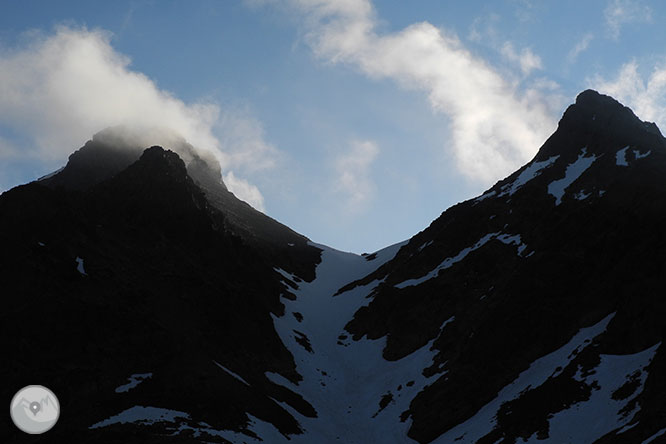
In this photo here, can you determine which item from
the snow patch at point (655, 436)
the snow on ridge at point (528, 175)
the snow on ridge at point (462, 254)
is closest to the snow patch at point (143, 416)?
the snow patch at point (655, 436)

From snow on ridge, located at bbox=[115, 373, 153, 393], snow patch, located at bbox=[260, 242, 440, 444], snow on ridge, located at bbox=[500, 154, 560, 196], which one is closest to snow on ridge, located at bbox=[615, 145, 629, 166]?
snow on ridge, located at bbox=[500, 154, 560, 196]

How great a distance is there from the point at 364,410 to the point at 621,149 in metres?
48.7

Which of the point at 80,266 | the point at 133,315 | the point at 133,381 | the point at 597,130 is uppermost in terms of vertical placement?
the point at 597,130

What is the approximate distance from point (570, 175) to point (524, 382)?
4310cm

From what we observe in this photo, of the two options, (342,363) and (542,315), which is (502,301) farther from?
(342,363)

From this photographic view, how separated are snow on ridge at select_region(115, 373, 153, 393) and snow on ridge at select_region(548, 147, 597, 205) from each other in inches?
2133

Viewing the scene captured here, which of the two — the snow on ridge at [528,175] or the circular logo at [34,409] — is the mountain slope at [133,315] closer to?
the circular logo at [34,409]

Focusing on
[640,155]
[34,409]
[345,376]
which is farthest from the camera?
[640,155]

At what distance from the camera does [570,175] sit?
280ft

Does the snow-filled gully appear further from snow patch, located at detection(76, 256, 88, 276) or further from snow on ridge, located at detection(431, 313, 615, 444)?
snow patch, located at detection(76, 256, 88, 276)

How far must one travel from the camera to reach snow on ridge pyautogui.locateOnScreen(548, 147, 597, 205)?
82338 millimetres

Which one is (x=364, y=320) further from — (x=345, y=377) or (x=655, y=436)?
(x=655, y=436)

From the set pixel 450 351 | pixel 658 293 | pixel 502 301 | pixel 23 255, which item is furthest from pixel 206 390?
pixel 658 293

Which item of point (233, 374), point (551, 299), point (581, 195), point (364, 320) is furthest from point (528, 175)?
point (233, 374)
